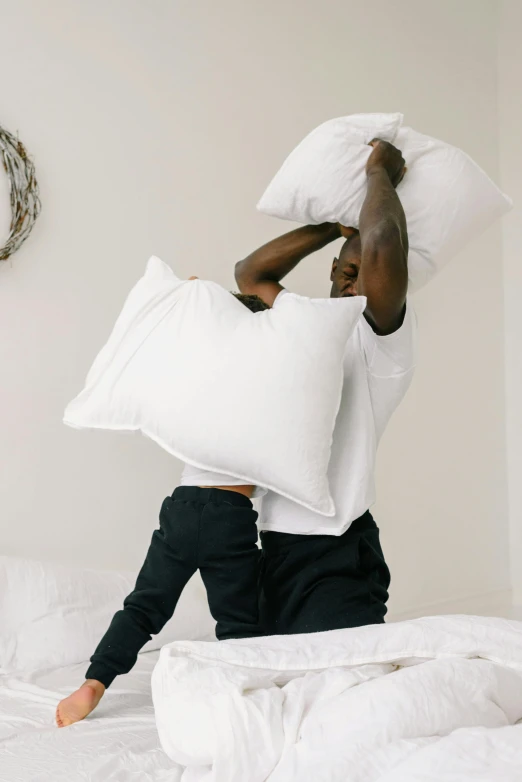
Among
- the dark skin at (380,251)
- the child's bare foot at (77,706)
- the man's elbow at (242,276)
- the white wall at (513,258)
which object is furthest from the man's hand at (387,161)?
the white wall at (513,258)

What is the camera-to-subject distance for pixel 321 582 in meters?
1.51

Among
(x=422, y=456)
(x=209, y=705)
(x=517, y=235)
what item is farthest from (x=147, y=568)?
(x=517, y=235)

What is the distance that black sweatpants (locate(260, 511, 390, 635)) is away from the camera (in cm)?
149

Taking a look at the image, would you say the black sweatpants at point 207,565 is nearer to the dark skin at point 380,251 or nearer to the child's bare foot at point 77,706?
the child's bare foot at point 77,706

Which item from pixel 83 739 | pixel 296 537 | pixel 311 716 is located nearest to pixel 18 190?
pixel 296 537

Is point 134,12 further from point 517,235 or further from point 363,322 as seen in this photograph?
point 517,235

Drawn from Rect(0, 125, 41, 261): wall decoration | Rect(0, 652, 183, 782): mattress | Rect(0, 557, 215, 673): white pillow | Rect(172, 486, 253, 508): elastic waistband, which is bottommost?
Rect(0, 557, 215, 673): white pillow

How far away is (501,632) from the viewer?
1110mm

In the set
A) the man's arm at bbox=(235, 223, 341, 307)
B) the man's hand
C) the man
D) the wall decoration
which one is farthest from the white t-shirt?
the wall decoration

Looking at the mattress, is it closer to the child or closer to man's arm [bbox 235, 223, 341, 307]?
the child

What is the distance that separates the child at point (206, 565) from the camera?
1468 millimetres

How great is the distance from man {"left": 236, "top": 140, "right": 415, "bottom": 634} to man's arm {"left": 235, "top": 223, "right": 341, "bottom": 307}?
13.4 inches

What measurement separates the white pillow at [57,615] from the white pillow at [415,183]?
1163mm

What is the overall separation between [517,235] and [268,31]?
1629 millimetres
